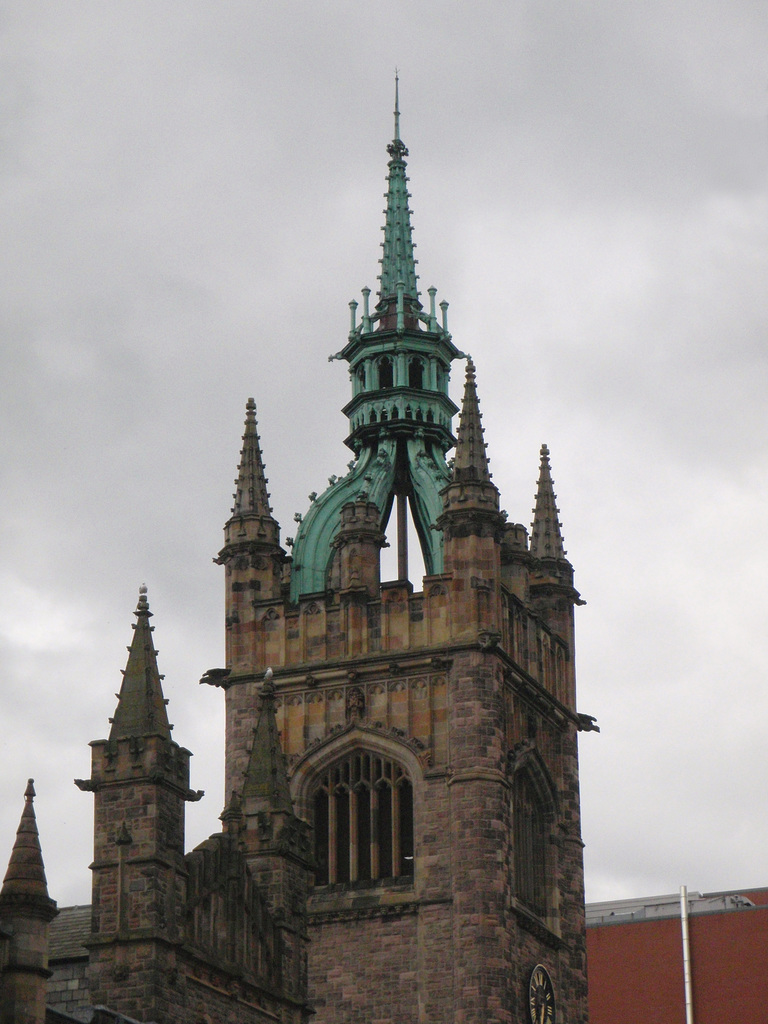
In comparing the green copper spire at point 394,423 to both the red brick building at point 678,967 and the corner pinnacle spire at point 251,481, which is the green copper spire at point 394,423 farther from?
the red brick building at point 678,967

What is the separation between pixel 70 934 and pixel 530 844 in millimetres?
25121

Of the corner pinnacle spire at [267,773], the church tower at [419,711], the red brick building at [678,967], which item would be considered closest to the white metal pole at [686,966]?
the red brick building at [678,967]

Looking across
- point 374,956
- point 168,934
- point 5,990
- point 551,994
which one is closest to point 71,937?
point 168,934

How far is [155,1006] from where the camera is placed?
54.0 metres

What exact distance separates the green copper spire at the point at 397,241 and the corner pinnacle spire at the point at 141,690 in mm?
33660

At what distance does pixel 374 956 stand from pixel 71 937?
1958cm

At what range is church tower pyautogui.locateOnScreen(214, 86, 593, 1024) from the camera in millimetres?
77188

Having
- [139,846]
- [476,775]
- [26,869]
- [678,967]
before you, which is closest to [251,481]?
[476,775]

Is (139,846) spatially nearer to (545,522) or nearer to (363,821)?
(363,821)

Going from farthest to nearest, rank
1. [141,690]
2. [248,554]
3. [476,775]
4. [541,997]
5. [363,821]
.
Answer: [248,554]
[363,821]
[541,997]
[476,775]
[141,690]

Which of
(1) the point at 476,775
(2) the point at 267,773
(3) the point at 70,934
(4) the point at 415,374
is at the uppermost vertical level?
(4) the point at 415,374

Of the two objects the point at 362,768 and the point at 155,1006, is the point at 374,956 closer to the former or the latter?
the point at 362,768

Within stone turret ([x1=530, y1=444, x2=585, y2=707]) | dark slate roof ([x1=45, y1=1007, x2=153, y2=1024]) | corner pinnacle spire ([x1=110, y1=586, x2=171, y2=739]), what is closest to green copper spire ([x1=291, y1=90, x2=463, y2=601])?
stone turret ([x1=530, y1=444, x2=585, y2=707])

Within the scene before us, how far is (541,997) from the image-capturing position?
260 feet
